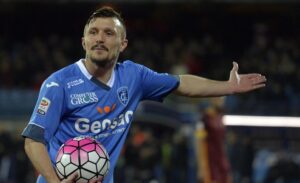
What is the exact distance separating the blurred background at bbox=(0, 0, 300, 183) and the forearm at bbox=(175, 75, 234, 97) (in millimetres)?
4802

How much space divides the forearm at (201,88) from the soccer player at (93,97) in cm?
3

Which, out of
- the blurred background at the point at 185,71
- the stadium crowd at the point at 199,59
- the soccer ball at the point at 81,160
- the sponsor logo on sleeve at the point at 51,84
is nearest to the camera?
the soccer ball at the point at 81,160

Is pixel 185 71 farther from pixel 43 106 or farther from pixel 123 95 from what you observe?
pixel 43 106

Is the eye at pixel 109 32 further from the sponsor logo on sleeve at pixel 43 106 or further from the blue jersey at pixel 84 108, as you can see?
the sponsor logo on sleeve at pixel 43 106

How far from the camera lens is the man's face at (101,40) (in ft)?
16.7

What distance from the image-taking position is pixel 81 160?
4.73 m

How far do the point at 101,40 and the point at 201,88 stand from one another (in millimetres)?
931

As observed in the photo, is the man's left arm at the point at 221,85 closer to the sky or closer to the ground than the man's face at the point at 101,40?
closer to the ground

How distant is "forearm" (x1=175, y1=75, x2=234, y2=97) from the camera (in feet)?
18.3

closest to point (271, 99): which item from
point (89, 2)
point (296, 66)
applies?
point (296, 66)

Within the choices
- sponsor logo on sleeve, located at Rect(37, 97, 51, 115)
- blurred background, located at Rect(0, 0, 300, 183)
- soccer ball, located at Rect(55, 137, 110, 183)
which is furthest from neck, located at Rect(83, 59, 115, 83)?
blurred background, located at Rect(0, 0, 300, 183)

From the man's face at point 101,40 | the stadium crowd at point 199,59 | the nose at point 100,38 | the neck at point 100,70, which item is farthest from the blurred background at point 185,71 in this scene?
the nose at point 100,38

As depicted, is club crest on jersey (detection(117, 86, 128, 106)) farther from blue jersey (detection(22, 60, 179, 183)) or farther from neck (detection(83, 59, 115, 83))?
neck (detection(83, 59, 115, 83))

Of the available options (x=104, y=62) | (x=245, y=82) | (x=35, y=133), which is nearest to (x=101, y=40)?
(x=104, y=62)
